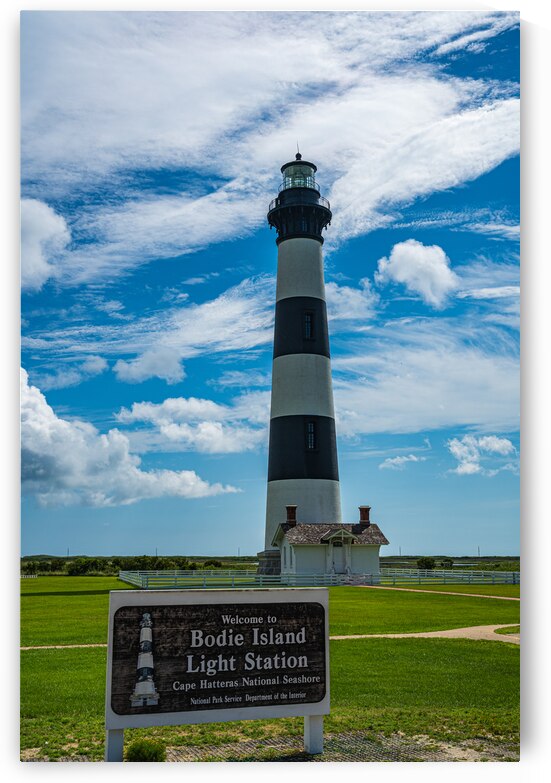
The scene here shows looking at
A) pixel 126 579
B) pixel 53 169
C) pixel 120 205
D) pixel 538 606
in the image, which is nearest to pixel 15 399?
pixel 53 169

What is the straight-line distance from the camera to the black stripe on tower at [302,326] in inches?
1265

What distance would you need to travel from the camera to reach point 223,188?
14.5m

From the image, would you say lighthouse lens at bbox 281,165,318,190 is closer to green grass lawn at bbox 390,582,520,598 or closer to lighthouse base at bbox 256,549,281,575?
lighthouse base at bbox 256,549,281,575

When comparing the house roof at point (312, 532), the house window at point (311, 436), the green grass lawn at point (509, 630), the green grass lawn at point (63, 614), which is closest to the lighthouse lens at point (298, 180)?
the house window at point (311, 436)

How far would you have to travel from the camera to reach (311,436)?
3155 centimetres

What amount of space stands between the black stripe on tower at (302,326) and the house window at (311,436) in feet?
10.1

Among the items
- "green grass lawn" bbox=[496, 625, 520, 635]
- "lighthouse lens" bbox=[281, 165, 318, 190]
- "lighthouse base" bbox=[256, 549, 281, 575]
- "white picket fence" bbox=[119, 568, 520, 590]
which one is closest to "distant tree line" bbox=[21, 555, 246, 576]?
"white picket fence" bbox=[119, 568, 520, 590]

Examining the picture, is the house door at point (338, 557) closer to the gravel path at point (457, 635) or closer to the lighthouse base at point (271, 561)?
the lighthouse base at point (271, 561)

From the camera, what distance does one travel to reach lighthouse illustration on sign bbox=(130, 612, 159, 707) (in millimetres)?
7215

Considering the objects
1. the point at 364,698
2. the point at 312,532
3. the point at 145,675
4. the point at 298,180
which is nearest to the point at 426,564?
the point at 312,532

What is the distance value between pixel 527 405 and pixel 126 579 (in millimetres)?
29471

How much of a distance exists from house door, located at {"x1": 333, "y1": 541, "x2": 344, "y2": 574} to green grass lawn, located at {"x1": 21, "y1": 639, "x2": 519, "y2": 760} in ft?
64.0

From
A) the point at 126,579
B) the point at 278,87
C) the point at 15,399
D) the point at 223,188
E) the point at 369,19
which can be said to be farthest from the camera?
the point at 126,579

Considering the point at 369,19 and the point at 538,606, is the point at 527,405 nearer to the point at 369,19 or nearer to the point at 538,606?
the point at 538,606
